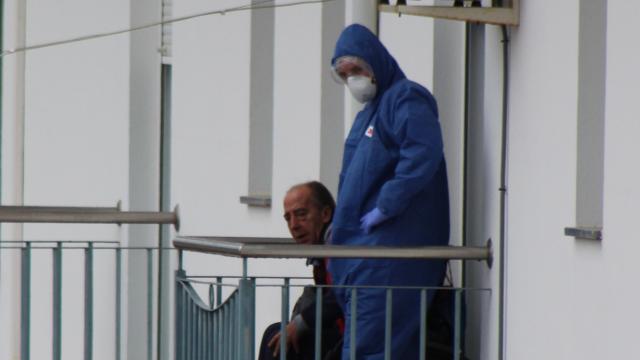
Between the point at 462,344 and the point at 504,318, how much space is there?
332mm

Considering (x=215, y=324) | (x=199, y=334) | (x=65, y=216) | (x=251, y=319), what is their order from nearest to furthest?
(x=251, y=319)
(x=215, y=324)
(x=199, y=334)
(x=65, y=216)

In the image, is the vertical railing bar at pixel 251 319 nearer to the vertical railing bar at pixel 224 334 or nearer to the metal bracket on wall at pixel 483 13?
the vertical railing bar at pixel 224 334

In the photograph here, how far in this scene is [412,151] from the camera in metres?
7.67

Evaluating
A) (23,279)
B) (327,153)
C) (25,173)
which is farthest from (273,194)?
(25,173)

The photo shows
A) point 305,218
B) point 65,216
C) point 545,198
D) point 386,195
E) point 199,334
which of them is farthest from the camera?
point 65,216

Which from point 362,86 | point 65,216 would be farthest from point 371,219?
point 65,216

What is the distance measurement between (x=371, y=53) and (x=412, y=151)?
0.46m

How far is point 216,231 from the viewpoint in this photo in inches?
482

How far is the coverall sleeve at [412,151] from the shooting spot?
7.66 meters

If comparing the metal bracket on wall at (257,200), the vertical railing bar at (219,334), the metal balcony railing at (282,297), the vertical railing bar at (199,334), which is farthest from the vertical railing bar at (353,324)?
the metal bracket on wall at (257,200)

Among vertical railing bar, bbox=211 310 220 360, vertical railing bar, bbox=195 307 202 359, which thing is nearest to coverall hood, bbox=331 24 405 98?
vertical railing bar, bbox=211 310 220 360

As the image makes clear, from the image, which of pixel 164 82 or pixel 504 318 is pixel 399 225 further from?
pixel 164 82

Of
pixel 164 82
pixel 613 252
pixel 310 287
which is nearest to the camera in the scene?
pixel 613 252

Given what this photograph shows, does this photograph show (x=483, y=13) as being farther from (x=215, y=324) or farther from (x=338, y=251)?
(x=215, y=324)
